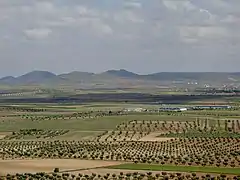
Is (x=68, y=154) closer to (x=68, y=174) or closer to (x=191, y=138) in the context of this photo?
(x=68, y=174)

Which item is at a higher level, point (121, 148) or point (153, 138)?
point (121, 148)

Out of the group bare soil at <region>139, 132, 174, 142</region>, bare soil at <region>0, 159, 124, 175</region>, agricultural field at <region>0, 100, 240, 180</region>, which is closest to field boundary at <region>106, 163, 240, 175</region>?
agricultural field at <region>0, 100, 240, 180</region>

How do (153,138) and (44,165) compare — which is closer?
(44,165)

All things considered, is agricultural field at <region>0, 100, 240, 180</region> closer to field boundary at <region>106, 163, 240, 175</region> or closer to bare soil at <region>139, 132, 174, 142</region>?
field boundary at <region>106, 163, 240, 175</region>

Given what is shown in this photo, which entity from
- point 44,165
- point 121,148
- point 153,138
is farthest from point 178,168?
point 153,138

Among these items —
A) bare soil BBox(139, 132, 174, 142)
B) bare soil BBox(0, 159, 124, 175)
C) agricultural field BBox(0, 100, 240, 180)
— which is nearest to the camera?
agricultural field BBox(0, 100, 240, 180)

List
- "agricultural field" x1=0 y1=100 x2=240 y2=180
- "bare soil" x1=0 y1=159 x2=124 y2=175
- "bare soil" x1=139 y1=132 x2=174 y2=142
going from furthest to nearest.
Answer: "bare soil" x1=139 y1=132 x2=174 y2=142 → "bare soil" x1=0 y1=159 x2=124 y2=175 → "agricultural field" x1=0 y1=100 x2=240 y2=180

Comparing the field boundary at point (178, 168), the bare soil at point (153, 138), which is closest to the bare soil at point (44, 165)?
the field boundary at point (178, 168)

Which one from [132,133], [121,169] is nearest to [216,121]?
[132,133]

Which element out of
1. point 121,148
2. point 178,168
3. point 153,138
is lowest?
point 178,168

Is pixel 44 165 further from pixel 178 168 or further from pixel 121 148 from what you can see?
pixel 121 148
